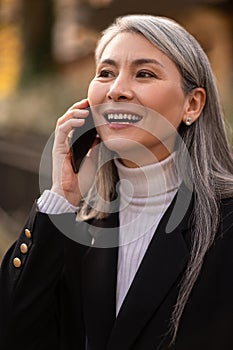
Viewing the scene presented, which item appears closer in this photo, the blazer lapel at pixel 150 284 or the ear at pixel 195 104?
the blazer lapel at pixel 150 284

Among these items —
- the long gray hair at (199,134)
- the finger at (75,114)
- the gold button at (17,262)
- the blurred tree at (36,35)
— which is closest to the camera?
the long gray hair at (199,134)

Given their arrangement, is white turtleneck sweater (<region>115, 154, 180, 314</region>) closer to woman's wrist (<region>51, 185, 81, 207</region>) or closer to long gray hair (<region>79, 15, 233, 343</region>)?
long gray hair (<region>79, 15, 233, 343</region>)

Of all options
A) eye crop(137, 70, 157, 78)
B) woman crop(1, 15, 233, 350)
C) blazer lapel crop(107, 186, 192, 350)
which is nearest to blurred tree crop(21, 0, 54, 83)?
woman crop(1, 15, 233, 350)

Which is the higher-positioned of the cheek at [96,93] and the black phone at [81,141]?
the cheek at [96,93]

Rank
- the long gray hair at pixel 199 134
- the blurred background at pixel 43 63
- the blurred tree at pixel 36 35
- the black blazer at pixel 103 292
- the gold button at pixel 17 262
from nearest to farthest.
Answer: the black blazer at pixel 103 292 → the long gray hair at pixel 199 134 → the gold button at pixel 17 262 → the blurred background at pixel 43 63 → the blurred tree at pixel 36 35

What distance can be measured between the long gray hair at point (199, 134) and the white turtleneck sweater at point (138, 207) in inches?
3.4

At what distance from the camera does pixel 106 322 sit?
2.49 meters

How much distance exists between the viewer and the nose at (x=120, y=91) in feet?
8.21

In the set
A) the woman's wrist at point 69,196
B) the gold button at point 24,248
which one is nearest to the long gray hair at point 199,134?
the woman's wrist at point 69,196

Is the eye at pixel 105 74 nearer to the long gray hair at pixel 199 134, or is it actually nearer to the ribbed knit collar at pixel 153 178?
the long gray hair at pixel 199 134

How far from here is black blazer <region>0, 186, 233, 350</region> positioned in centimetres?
231

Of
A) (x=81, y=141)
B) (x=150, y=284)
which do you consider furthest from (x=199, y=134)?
(x=150, y=284)

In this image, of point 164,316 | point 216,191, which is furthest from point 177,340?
point 216,191

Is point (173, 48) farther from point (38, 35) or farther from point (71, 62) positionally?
point (71, 62)
